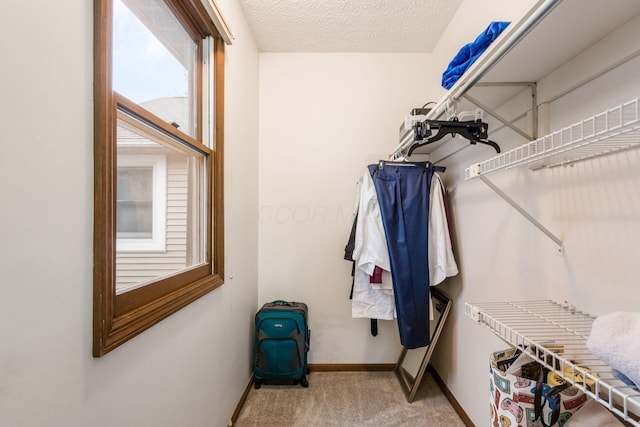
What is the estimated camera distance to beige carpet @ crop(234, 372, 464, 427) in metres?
1.75

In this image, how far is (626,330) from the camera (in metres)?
0.52

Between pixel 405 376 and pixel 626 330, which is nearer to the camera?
pixel 626 330

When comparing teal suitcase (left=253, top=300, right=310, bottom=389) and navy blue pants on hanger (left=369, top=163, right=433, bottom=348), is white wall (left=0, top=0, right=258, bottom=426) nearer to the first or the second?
teal suitcase (left=253, top=300, right=310, bottom=389)

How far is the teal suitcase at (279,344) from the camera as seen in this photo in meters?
2.02

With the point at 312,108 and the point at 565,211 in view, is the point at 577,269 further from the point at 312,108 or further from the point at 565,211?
the point at 312,108

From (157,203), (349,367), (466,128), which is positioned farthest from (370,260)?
(157,203)

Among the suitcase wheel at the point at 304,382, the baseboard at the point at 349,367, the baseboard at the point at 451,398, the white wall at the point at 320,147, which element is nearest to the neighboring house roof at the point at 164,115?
the white wall at the point at 320,147

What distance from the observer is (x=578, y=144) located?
548 mm

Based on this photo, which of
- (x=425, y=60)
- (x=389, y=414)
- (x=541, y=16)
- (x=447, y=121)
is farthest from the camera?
(x=425, y=60)

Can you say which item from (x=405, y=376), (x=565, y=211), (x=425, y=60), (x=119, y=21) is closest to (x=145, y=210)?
(x=119, y=21)

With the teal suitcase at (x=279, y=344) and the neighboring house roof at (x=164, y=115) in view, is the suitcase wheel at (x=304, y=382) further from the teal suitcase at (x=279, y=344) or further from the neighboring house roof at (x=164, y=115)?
the neighboring house roof at (x=164, y=115)

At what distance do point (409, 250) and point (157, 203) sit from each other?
143 centimetres

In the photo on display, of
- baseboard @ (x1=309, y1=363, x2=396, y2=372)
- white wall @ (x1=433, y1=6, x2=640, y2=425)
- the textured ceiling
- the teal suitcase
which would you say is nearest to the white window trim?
the teal suitcase

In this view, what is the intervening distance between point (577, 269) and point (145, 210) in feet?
5.32
